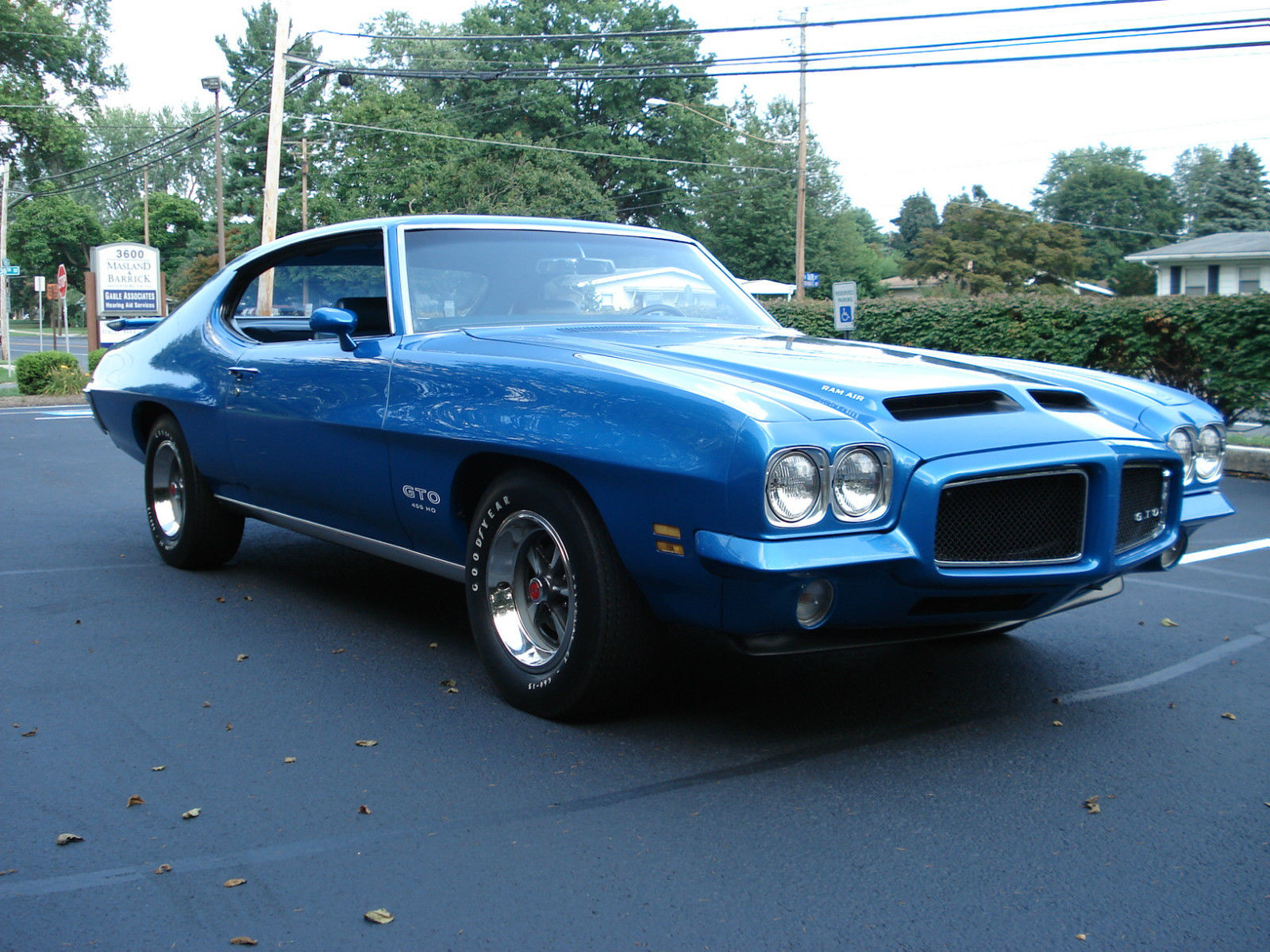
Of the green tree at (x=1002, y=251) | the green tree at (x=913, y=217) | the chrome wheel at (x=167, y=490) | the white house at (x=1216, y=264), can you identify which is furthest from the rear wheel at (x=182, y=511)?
the green tree at (x=913, y=217)

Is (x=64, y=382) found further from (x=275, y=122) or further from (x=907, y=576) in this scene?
(x=907, y=576)

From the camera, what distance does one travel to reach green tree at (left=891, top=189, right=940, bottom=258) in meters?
132

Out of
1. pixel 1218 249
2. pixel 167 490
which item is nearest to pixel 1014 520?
pixel 167 490

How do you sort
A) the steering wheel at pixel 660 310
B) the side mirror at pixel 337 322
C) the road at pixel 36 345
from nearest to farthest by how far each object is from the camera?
1. the side mirror at pixel 337 322
2. the steering wheel at pixel 660 310
3. the road at pixel 36 345

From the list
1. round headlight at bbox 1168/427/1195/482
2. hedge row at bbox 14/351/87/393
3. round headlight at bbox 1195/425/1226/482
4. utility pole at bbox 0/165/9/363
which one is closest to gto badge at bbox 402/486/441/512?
round headlight at bbox 1168/427/1195/482

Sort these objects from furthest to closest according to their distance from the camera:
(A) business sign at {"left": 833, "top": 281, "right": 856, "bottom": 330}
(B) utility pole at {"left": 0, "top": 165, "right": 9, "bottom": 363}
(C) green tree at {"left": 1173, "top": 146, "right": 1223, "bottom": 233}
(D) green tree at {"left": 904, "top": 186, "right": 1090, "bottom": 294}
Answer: (C) green tree at {"left": 1173, "top": 146, "right": 1223, "bottom": 233} < (D) green tree at {"left": 904, "top": 186, "right": 1090, "bottom": 294} < (B) utility pole at {"left": 0, "top": 165, "right": 9, "bottom": 363} < (A) business sign at {"left": 833, "top": 281, "right": 856, "bottom": 330}

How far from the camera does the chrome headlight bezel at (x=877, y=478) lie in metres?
2.99

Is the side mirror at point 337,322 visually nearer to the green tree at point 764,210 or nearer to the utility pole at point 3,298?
the utility pole at point 3,298

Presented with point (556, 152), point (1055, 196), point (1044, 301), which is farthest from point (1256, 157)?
point (1044, 301)

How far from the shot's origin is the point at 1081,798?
3.07 meters

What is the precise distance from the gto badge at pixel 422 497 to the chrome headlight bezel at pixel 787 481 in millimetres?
1398

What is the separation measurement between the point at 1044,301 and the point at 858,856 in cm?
1281

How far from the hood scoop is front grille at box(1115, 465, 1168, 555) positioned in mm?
413

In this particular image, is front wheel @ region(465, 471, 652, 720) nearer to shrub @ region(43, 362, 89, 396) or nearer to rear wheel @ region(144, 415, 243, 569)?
rear wheel @ region(144, 415, 243, 569)
